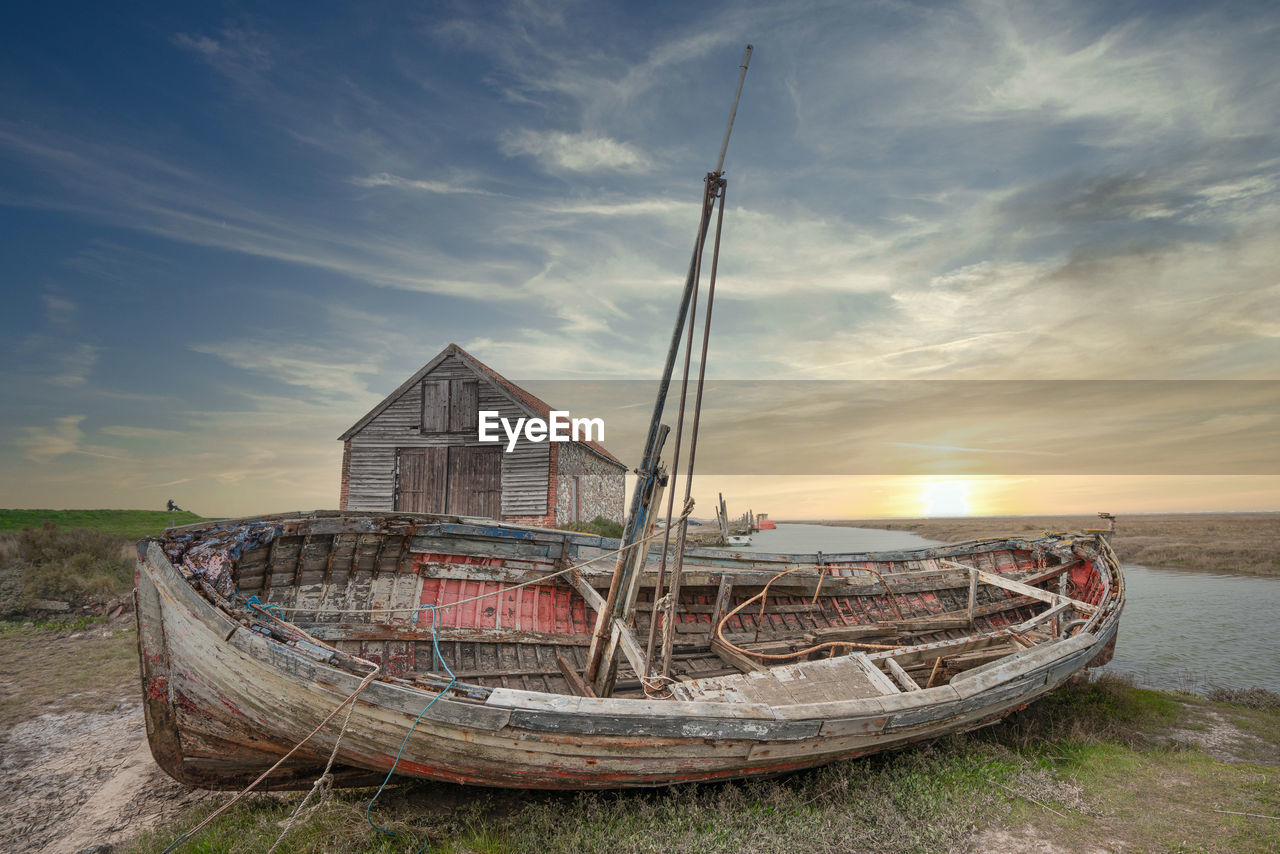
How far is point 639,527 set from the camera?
5.62 metres

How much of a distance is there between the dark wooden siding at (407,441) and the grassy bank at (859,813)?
532 inches

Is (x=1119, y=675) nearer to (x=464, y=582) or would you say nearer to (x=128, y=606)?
(x=464, y=582)

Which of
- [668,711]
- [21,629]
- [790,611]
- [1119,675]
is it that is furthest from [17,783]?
[1119,675]

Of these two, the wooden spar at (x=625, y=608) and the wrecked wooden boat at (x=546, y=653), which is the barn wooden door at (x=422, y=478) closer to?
the wrecked wooden boat at (x=546, y=653)

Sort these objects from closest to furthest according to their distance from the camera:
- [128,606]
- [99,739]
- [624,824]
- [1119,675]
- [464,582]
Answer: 1. [624,824]
2. [99,739]
3. [464,582]
4. [1119,675]
5. [128,606]

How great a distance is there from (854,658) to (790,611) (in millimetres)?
2652

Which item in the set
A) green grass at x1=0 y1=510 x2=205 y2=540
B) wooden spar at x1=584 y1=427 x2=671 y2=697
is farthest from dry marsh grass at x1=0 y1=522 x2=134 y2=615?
wooden spar at x1=584 y1=427 x2=671 y2=697

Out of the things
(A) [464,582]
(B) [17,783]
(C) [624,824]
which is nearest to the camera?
(C) [624,824]

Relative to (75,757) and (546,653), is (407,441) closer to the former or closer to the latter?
(75,757)

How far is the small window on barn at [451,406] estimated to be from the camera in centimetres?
1847

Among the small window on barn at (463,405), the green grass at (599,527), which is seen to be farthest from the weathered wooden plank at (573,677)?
the small window on barn at (463,405)

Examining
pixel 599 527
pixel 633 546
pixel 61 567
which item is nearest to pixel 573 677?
pixel 633 546

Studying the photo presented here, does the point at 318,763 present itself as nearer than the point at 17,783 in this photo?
Yes

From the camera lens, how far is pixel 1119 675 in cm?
1016
